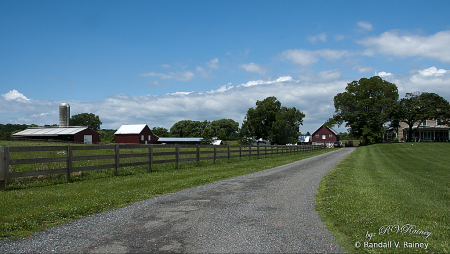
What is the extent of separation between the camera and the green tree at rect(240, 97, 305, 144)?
245 ft

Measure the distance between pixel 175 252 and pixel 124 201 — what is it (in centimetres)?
371

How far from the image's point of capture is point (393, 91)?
7838 cm

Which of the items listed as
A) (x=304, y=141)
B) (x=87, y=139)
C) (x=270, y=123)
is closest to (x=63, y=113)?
(x=87, y=139)

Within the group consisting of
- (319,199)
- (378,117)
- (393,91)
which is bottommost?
(319,199)

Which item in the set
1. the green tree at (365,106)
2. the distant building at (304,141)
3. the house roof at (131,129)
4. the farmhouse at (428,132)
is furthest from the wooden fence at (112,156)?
the distant building at (304,141)

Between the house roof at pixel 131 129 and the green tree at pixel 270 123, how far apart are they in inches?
1075

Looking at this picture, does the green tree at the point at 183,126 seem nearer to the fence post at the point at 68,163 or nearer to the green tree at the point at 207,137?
the green tree at the point at 207,137

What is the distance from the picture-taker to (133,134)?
75.8 m

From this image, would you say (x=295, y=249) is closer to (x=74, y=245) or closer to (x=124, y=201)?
(x=74, y=245)

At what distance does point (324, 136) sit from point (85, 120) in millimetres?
106432

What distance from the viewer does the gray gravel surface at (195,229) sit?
13.9 feet

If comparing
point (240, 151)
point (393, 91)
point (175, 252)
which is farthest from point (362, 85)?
point (175, 252)

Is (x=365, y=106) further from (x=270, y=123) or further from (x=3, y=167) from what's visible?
(x=3, y=167)

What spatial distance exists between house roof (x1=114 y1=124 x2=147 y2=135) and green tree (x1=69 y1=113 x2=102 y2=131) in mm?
67342
